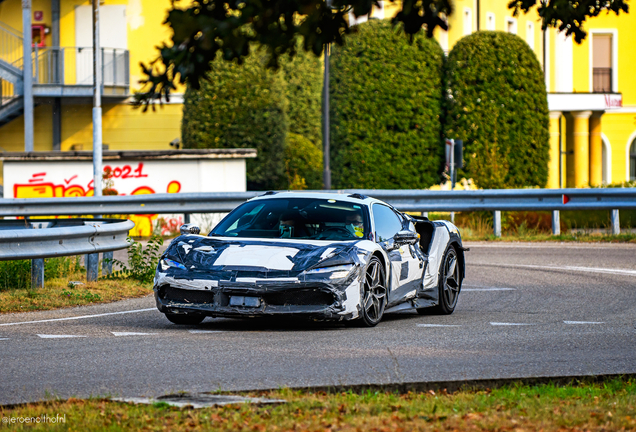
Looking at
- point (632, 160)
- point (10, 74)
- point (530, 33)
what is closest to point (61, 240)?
point (10, 74)

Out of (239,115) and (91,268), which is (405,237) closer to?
(91,268)

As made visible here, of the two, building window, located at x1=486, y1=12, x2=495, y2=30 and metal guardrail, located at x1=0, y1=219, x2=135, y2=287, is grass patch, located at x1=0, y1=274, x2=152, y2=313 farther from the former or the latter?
building window, located at x1=486, y1=12, x2=495, y2=30

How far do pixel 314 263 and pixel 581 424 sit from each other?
4.08 meters

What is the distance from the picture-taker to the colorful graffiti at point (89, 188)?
28031 mm

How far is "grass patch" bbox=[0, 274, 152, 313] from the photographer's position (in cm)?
1168

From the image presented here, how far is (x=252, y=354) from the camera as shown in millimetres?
8227

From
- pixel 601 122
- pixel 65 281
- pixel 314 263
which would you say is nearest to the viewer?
pixel 314 263

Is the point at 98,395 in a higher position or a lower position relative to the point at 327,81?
lower

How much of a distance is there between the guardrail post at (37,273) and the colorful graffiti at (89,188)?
14.7 metres

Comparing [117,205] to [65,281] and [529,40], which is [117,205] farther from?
[529,40]

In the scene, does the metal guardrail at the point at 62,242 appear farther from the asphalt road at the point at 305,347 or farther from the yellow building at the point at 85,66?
the yellow building at the point at 85,66

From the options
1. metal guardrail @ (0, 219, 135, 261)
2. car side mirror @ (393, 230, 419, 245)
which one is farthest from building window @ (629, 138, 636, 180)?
car side mirror @ (393, 230, 419, 245)

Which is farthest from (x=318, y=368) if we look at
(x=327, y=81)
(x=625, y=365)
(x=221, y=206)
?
(x=327, y=81)

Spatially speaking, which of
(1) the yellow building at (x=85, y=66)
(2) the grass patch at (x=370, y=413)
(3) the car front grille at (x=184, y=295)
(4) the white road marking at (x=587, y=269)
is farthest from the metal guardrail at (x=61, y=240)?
(1) the yellow building at (x=85, y=66)
